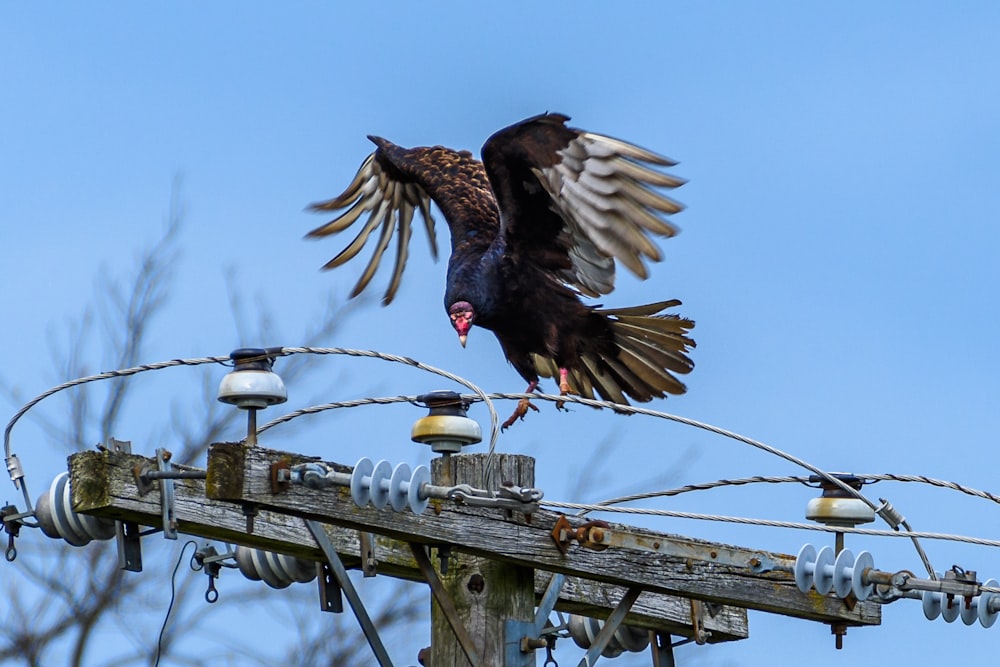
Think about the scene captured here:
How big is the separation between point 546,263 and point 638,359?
2.16 ft

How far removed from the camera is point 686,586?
4.95 meters

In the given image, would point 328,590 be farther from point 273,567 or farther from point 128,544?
point 128,544

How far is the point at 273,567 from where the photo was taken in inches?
202

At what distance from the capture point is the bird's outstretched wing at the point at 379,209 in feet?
27.7

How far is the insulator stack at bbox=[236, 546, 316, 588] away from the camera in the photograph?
16.7ft

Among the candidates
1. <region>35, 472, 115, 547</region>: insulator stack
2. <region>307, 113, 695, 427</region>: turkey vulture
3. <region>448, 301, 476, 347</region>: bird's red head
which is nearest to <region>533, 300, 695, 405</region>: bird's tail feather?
<region>307, 113, 695, 427</region>: turkey vulture

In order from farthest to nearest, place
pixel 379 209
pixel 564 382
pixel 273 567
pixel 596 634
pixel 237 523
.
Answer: pixel 379 209 → pixel 564 382 → pixel 596 634 → pixel 273 567 → pixel 237 523

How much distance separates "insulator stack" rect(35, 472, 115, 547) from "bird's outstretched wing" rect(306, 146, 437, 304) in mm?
3709

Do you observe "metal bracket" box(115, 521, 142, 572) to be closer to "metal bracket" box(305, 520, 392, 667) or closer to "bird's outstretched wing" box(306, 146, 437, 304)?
"metal bracket" box(305, 520, 392, 667)

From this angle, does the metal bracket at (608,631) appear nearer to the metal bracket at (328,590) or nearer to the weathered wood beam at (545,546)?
the weathered wood beam at (545,546)

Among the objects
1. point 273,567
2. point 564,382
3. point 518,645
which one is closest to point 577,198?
point 564,382

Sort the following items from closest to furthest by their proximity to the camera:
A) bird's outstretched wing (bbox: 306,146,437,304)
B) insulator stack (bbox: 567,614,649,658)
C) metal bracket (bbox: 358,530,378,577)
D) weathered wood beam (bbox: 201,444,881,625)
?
weathered wood beam (bbox: 201,444,881,625), metal bracket (bbox: 358,530,378,577), insulator stack (bbox: 567,614,649,658), bird's outstretched wing (bbox: 306,146,437,304)

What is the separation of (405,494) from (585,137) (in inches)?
121

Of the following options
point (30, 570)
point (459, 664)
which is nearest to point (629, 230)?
point (459, 664)
